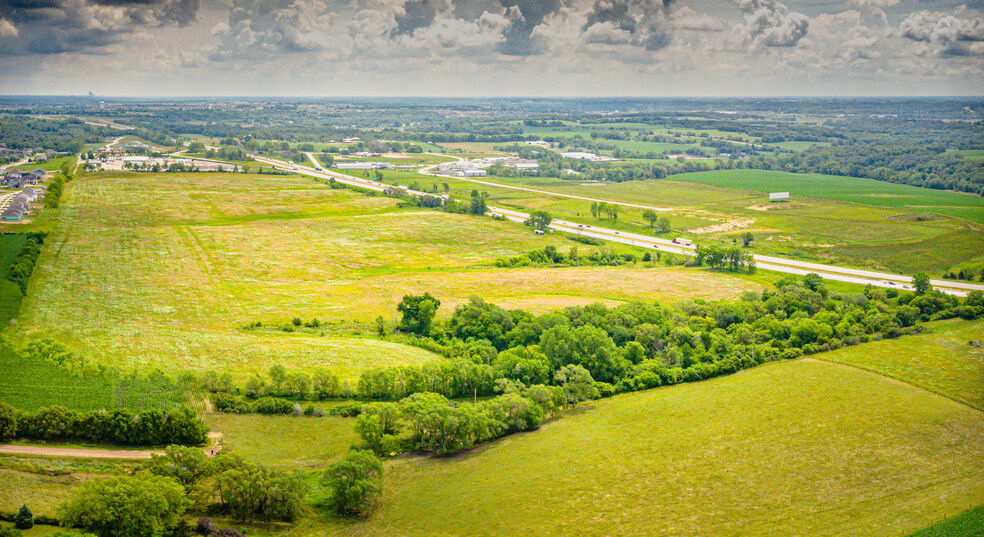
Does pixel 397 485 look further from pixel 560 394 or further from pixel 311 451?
pixel 560 394

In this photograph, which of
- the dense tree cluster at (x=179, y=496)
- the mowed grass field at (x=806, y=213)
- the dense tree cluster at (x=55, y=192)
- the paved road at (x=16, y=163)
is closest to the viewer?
the dense tree cluster at (x=179, y=496)

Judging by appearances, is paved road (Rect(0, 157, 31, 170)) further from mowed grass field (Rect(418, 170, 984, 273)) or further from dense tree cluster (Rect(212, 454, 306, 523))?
dense tree cluster (Rect(212, 454, 306, 523))

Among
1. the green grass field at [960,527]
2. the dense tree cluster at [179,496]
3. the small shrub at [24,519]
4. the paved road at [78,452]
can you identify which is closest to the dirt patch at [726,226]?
the green grass field at [960,527]

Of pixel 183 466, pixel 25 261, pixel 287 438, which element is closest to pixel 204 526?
pixel 183 466

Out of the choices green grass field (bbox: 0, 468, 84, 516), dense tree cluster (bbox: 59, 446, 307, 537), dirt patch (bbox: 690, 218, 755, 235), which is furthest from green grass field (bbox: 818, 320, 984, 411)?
green grass field (bbox: 0, 468, 84, 516)

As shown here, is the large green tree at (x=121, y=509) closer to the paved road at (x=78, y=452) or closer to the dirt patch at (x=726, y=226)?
the paved road at (x=78, y=452)

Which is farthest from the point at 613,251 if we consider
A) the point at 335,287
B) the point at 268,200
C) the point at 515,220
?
the point at 268,200
